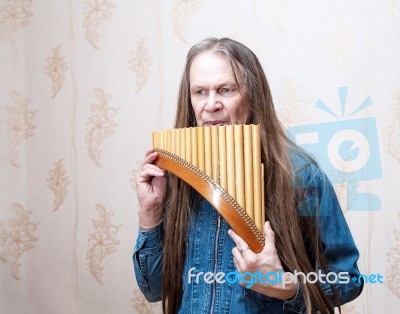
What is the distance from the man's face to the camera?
41.8 inches

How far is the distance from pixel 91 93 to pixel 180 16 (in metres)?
0.45

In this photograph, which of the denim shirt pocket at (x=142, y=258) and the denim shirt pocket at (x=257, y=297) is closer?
the denim shirt pocket at (x=257, y=297)

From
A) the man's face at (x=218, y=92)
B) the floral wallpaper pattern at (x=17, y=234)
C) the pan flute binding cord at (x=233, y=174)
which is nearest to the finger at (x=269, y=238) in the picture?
the pan flute binding cord at (x=233, y=174)

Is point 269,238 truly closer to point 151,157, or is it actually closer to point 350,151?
point 151,157

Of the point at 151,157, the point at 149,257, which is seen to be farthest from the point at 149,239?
the point at 151,157

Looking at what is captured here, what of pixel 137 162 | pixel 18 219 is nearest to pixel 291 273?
pixel 137 162

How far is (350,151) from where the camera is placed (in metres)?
1.37

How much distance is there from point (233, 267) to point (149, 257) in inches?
9.7

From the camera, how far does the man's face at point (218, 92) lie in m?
1.06

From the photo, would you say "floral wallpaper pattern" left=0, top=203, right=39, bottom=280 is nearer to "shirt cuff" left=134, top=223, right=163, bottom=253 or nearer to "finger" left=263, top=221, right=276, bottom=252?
"shirt cuff" left=134, top=223, right=163, bottom=253

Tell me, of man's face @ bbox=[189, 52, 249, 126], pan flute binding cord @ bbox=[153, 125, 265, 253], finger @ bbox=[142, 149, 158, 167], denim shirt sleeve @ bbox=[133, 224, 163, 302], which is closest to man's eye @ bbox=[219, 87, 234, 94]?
man's face @ bbox=[189, 52, 249, 126]

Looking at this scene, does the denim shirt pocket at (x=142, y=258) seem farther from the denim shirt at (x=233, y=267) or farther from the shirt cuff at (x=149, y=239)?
the denim shirt at (x=233, y=267)

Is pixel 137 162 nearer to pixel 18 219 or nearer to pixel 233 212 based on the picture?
pixel 18 219

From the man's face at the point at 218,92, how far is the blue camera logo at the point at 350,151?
0.40 metres
